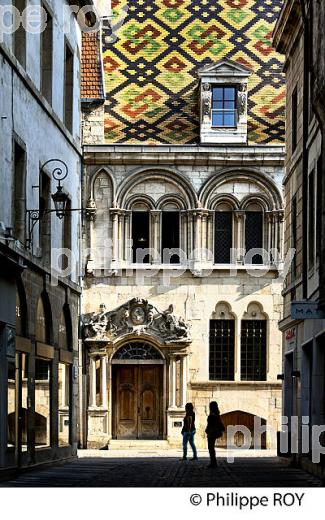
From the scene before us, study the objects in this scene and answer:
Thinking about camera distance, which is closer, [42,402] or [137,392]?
[42,402]

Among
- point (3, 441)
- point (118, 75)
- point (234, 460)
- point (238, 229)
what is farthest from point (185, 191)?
point (3, 441)

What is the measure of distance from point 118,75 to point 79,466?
1830 centimetres

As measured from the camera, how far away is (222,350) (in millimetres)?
43531

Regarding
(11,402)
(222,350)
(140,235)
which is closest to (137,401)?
(222,350)

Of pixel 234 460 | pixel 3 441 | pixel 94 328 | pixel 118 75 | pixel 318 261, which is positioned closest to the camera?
pixel 3 441

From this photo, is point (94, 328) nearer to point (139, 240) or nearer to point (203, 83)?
point (139, 240)

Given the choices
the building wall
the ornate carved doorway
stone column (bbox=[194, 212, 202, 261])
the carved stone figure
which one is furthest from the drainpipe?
the ornate carved doorway

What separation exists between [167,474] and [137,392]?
16.2 meters

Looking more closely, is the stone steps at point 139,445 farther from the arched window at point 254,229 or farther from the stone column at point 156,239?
the arched window at point 254,229

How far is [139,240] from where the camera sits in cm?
4406

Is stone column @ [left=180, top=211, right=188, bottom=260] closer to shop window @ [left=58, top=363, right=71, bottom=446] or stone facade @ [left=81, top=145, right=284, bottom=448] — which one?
stone facade @ [left=81, top=145, right=284, bottom=448]

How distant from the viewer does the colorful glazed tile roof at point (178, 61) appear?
4506 centimetres

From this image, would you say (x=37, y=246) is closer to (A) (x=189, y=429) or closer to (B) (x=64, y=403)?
(B) (x=64, y=403)

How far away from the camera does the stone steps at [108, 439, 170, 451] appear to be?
4253cm
